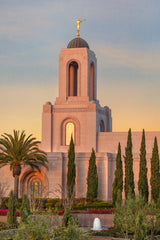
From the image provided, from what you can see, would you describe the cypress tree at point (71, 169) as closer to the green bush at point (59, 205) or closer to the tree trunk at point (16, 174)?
the green bush at point (59, 205)

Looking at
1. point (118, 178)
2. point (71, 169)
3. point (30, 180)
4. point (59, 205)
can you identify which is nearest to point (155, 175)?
point (118, 178)

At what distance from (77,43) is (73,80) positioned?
12.5 ft

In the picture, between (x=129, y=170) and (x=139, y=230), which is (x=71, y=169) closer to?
(x=129, y=170)

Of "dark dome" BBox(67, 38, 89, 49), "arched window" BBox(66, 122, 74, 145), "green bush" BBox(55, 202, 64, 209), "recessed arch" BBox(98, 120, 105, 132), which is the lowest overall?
"green bush" BBox(55, 202, 64, 209)

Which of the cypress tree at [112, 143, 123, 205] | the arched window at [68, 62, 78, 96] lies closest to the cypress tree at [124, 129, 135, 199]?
the cypress tree at [112, 143, 123, 205]

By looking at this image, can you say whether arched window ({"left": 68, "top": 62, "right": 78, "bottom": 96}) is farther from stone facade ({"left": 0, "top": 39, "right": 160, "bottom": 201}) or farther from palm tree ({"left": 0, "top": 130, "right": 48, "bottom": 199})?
palm tree ({"left": 0, "top": 130, "right": 48, "bottom": 199})

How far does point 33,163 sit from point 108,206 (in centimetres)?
882

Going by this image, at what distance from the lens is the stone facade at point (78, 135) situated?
49500mm

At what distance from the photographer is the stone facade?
4950cm

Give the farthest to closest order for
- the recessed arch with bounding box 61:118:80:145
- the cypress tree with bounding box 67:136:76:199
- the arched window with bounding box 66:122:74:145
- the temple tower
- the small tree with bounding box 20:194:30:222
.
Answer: the arched window with bounding box 66:122:74:145 < the recessed arch with bounding box 61:118:80:145 < the temple tower < the cypress tree with bounding box 67:136:76:199 < the small tree with bounding box 20:194:30:222

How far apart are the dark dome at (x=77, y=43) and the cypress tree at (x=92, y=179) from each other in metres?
12.0

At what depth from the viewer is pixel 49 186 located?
49.5 m

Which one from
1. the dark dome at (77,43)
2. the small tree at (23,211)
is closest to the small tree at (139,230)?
the small tree at (23,211)

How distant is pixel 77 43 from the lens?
179ft
